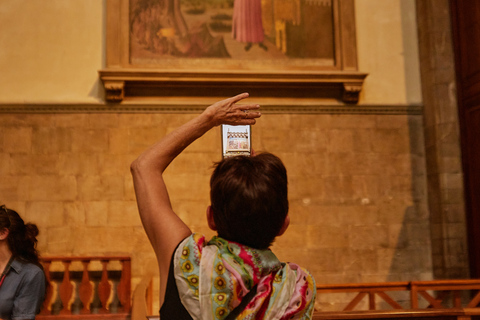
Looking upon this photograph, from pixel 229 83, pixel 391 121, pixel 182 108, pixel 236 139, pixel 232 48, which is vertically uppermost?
pixel 232 48

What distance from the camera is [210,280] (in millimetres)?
1141

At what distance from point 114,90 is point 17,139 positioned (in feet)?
4.55

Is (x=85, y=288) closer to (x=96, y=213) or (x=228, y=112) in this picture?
(x=96, y=213)

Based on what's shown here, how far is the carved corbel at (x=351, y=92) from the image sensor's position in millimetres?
7152

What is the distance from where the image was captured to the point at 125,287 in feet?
20.2

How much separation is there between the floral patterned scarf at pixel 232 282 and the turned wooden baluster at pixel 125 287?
5238 mm

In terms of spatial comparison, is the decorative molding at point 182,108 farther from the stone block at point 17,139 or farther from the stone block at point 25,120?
the stone block at point 17,139

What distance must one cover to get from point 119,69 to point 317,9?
9.48 feet

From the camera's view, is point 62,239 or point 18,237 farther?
point 62,239

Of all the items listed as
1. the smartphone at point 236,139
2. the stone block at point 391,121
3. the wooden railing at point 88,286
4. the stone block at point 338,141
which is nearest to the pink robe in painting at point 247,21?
the stone block at point 338,141

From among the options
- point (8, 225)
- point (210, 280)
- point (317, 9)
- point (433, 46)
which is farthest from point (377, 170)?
point (210, 280)

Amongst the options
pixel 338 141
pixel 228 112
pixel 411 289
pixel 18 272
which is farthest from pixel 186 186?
pixel 228 112

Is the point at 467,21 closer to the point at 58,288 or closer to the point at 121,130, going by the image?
the point at 121,130

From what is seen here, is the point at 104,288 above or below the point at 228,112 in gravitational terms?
below
